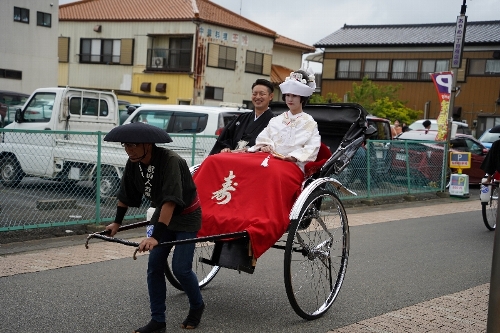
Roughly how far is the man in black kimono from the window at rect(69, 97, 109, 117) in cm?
665

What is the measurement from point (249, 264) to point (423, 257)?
3.90m

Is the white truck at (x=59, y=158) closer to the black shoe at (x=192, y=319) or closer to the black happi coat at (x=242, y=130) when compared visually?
the black happi coat at (x=242, y=130)

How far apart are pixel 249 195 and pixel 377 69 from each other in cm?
3544

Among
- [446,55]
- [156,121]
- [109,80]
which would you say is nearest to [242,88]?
[109,80]

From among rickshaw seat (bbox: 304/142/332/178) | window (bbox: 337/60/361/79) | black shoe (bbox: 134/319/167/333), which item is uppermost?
window (bbox: 337/60/361/79)

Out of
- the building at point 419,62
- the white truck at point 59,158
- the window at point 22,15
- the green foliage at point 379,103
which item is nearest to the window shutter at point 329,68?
the building at point 419,62

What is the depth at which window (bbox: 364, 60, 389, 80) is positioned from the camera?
3834cm

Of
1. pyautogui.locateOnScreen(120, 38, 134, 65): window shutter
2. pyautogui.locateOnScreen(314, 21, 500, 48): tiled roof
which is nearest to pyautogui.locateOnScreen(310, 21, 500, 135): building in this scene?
pyautogui.locateOnScreen(314, 21, 500, 48): tiled roof

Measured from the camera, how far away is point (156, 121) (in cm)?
1225

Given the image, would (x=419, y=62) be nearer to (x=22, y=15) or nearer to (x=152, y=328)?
(x=22, y=15)

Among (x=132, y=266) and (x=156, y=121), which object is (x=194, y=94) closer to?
(x=156, y=121)

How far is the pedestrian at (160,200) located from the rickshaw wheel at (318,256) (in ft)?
2.98

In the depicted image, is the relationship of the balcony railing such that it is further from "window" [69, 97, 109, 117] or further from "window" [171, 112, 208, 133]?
"window" [171, 112, 208, 133]

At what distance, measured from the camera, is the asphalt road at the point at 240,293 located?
183 inches
